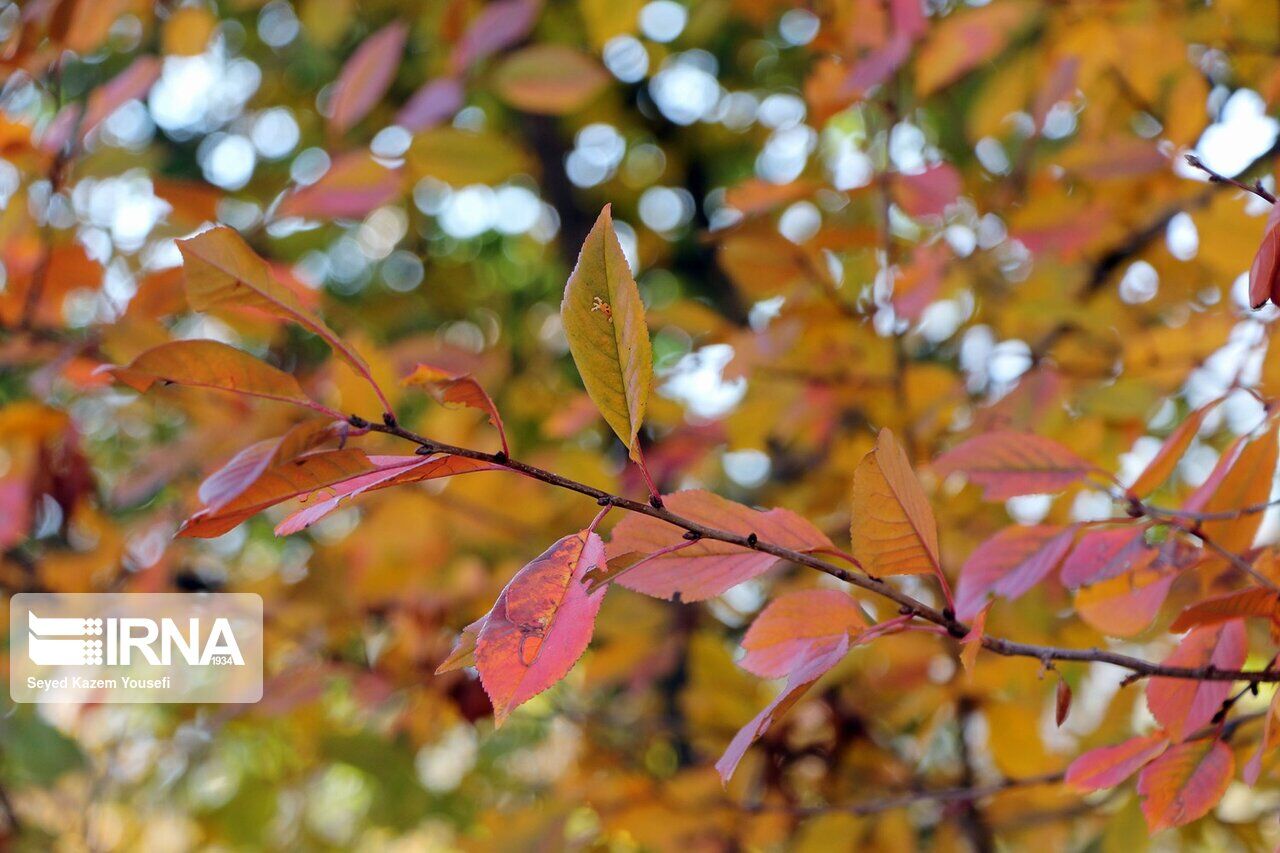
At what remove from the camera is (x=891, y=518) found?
44 cm

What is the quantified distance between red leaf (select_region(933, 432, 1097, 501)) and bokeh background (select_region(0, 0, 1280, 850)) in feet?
0.43

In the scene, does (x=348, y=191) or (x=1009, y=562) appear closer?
(x=1009, y=562)

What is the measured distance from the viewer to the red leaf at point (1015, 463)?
558mm

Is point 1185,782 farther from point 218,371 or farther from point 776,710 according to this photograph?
point 218,371

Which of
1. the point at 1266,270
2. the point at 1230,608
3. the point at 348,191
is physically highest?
the point at 1266,270

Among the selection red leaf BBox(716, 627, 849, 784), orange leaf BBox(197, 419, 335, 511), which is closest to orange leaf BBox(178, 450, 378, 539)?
orange leaf BBox(197, 419, 335, 511)

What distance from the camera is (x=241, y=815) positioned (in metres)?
1.40

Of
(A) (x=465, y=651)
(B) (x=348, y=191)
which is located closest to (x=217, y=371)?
(A) (x=465, y=651)

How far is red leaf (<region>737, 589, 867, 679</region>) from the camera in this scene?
0.45 metres

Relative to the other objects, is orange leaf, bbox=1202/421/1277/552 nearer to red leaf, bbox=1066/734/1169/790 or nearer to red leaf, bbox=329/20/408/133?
red leaf, bbox=1066/734/1169/790

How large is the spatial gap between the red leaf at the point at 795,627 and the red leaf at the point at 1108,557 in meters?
0.12

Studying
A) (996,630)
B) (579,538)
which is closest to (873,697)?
(996,630)

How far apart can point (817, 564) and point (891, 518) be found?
60 mm

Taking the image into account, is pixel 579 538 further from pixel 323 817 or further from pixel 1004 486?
pixel 323 817
